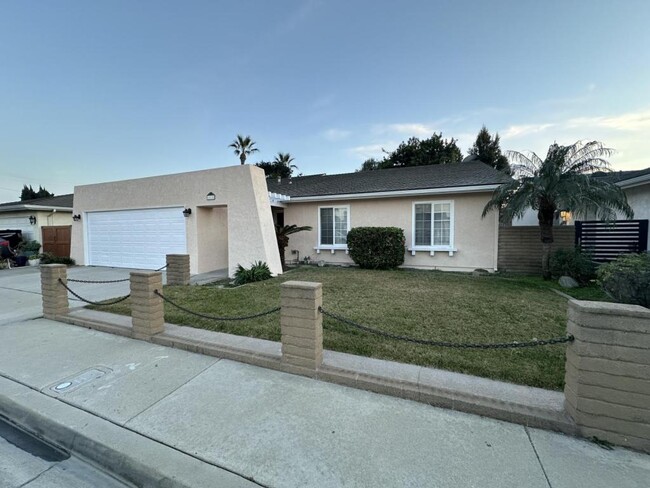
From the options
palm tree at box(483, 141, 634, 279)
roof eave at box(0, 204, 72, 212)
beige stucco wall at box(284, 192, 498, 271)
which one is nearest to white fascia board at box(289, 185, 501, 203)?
beige stucco wall at box(284, 192, 498, 271)

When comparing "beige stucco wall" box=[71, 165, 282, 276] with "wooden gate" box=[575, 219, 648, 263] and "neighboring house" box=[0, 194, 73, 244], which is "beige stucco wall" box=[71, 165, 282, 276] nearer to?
"neighboring house" box=[0, 194, 73, 244]

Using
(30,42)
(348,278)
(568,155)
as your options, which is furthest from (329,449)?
(30,42)

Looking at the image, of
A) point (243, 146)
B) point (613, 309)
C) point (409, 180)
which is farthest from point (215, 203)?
point (243, 146)

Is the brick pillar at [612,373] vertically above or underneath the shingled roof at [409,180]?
underneath

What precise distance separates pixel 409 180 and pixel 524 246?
4769 millimetres

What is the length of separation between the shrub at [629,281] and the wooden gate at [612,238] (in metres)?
3.29

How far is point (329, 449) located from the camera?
7.41 ft

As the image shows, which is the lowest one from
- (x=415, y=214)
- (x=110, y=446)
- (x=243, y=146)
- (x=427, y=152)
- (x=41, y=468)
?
(x=41, y=468)

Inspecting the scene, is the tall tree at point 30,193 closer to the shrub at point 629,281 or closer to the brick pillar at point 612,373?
the brick pillar at point 612,373

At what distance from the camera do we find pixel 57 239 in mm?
15406

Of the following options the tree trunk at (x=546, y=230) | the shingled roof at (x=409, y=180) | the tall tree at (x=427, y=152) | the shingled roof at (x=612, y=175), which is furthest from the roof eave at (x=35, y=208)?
the tall tree at (x=427, y=152)

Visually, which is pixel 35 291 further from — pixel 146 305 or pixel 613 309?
pixel 613 309

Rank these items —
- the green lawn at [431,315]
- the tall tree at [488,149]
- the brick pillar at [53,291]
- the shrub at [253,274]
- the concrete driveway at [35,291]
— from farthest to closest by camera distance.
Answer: the tall tree at [488,149]
the shrub at [253,274]
the concrete driveway at [35,291]
the brick pillar at [53,291]
the green lawn at [431,315]

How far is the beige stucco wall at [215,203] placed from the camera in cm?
980
